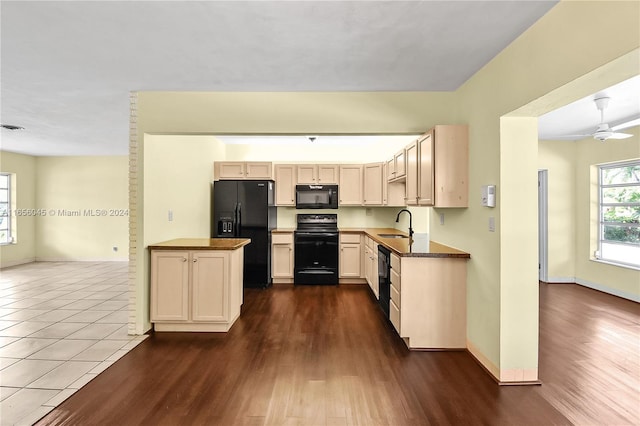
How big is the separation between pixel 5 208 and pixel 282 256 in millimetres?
6522

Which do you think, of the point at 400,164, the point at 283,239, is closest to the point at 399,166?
the point at 400,164

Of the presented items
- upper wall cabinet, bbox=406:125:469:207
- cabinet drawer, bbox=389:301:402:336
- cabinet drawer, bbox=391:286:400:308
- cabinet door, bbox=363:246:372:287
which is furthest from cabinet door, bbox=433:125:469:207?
cabinet door, bbox=363:246:372:287

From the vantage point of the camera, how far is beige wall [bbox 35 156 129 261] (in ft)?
23.4

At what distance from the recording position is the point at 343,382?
2.24 m

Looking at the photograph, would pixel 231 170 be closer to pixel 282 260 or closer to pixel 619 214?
pixel 282 260

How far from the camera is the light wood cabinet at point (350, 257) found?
5207 millimetres

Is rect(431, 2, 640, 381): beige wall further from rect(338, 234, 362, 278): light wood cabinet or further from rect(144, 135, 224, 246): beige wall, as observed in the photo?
rect(144, 135, 224, 246): beige wall

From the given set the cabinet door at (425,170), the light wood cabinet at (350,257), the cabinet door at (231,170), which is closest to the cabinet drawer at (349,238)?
the light wood cabinet at (350,257)

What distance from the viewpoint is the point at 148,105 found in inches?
124

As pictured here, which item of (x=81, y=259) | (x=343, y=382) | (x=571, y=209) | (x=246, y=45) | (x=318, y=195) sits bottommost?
(x=343, y=382)

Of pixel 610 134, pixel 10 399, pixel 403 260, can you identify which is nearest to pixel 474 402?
pixel 403 260

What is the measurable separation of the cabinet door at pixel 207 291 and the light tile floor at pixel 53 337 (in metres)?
0.64

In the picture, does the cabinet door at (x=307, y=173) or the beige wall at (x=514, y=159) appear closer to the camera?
the beige wall at (x=514, y=159)

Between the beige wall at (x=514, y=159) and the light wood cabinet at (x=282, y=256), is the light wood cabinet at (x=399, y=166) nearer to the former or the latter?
the beige wall at (x=514, y=159)
